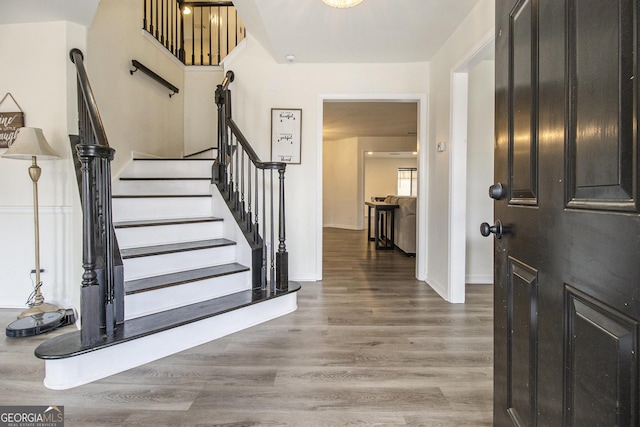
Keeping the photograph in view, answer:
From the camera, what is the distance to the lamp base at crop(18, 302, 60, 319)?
7.55ft

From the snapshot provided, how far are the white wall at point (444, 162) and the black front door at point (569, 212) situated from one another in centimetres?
188

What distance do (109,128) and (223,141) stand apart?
126 cm

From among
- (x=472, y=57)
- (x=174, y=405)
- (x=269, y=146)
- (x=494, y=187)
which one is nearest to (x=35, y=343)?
(x=174, y=405)

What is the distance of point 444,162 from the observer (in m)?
3.10

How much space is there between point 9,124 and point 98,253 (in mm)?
1762

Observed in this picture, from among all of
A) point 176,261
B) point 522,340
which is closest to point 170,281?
point 176,261

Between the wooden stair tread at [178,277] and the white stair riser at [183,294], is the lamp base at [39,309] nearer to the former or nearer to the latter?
the wooden stair tread at [178,277]

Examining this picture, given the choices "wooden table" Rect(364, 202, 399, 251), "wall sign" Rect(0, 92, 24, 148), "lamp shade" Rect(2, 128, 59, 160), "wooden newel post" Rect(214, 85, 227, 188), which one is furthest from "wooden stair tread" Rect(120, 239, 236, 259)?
"wooden table" Rect(364, 202, 399, 251)

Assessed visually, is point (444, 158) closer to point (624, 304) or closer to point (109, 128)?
point (624, 304)

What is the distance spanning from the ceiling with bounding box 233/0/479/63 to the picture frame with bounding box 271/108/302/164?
0.58 metres

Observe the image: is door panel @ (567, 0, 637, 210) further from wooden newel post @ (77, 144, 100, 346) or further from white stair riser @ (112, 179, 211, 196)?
white stair riser @ (112, 179, 211, 196)

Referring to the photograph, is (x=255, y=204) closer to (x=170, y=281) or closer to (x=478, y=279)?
(x=170, y=281)

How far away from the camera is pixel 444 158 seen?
310cm

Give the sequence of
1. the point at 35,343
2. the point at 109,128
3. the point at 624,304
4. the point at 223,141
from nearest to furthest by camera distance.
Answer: the point at 624,304 → the point at 35,343 → the point at 223,141 → the point at 109,128
